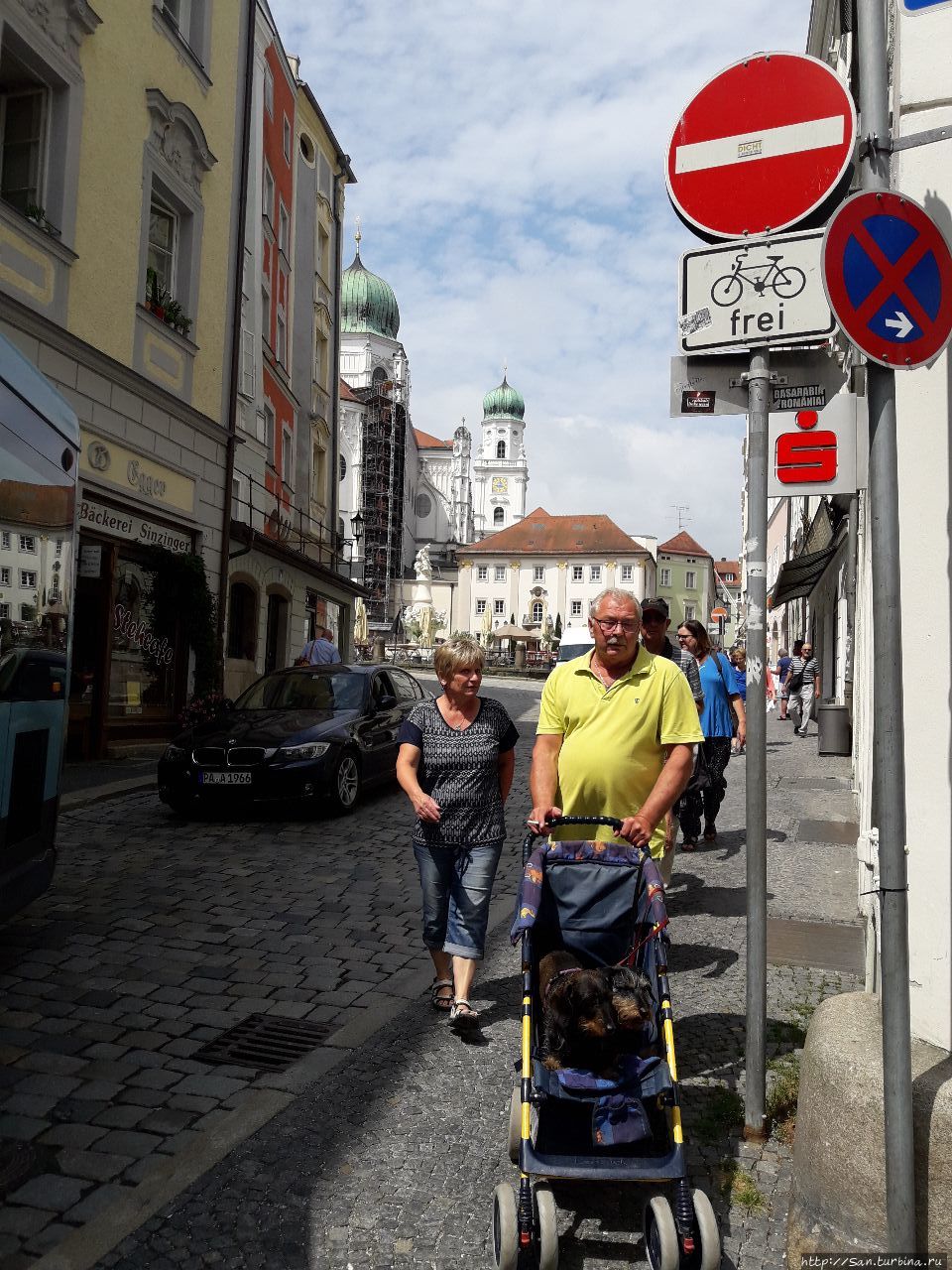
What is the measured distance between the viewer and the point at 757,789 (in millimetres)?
3787

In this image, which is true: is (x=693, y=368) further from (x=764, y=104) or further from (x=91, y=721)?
(x=91, y=721)

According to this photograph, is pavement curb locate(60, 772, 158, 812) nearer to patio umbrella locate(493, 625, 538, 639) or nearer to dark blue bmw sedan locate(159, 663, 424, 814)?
dark blue bmw sedan locate(159, 663, 424, 814)

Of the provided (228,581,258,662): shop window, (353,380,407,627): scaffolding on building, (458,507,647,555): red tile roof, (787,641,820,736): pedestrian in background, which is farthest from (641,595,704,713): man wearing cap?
(353,380,407,627): scaffolding on building

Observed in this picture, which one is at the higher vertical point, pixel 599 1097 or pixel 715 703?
pixel 715 703

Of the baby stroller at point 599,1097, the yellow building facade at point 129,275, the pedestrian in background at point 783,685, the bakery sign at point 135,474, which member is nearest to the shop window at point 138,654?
the yellow building facade at point 129,275

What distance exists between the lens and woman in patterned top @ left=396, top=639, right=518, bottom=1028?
4.97 m

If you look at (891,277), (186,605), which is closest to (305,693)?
(186,605)

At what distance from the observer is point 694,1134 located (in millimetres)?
3756

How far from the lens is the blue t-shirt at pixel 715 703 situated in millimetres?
9188

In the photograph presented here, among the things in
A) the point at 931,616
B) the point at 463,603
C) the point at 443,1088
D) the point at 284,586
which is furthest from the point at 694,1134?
the point at 463,603

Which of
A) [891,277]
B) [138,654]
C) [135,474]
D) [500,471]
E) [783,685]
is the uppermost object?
[500,471]

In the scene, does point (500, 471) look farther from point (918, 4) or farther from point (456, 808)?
Result: point (918, 4)

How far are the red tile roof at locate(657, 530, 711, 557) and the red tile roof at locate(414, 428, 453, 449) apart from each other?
99.9 feet

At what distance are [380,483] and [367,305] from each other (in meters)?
20.2
